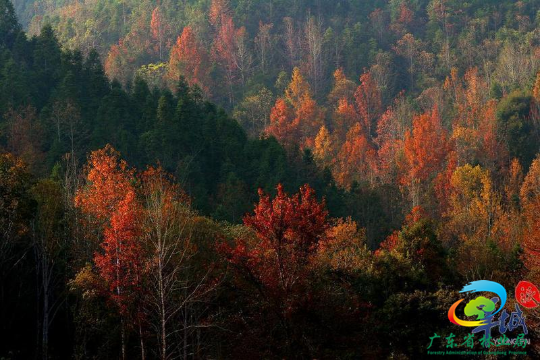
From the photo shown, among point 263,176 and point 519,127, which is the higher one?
point 519,127

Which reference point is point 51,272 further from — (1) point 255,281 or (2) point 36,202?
(1) point 255,281

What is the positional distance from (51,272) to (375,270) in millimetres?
12874

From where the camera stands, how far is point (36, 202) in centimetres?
2523

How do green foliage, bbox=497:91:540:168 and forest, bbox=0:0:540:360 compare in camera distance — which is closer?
forest, bbox=0:0:540:360

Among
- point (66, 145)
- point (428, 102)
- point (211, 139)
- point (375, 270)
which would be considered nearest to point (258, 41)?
point (428, 102)

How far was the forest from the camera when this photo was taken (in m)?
21.7

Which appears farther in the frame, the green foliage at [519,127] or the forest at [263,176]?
the green foliage at [519,127]

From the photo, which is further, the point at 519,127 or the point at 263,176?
the point at 519,127

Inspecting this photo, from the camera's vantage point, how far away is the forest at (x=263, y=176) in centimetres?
2167

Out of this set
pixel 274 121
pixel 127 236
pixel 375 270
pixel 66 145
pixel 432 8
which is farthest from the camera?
pixel 432 8

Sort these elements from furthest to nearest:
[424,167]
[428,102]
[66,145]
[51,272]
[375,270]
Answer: [428,102]
[424,167]
[66,145]
[375,270]
[51,272]

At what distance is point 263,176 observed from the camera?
53656 mm

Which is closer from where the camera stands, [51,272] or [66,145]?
[51,272]

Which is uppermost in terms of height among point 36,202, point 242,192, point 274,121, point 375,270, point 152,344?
point 274,121
